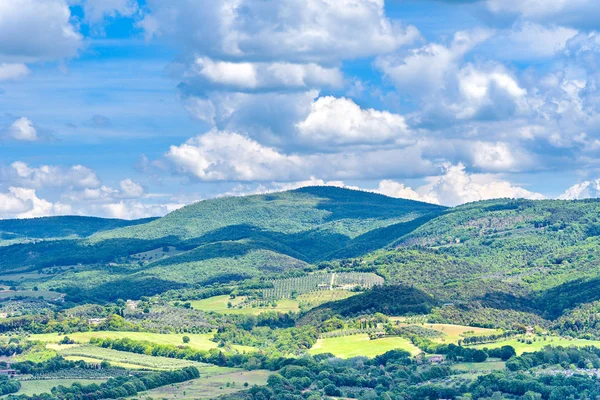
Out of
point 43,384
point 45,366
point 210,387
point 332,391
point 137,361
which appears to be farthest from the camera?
point 137,361

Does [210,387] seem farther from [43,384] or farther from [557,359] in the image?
[557,359]

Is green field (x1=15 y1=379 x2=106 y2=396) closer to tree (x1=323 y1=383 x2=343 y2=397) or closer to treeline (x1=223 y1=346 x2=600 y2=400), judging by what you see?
treeline (x1=223 y1=346 x2=600 y2=400)

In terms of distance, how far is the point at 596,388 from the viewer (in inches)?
6038

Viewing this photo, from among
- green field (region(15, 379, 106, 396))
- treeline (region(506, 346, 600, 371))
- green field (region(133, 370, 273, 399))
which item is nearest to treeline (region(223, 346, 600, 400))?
treeline (region(506, 346, 600, 371))

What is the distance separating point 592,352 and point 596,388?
32.3 m

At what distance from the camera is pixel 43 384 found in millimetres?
167375

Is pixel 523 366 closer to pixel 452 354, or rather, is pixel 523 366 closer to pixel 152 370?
pixel 452 354

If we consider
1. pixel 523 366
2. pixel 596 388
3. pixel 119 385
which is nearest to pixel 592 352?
pixel 523 366

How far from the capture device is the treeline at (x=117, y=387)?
15488 cm

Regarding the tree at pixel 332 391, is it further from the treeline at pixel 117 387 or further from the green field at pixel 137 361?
the green field at pixel 137 361

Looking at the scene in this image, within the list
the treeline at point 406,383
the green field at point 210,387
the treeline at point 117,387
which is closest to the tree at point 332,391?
the treeline at point 406,383

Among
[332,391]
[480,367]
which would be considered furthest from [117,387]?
[480,367]

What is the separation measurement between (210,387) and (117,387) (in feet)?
42.9

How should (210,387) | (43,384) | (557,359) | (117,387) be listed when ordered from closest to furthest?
(117,387)
(210,387)
(43,384)
(557,359)
